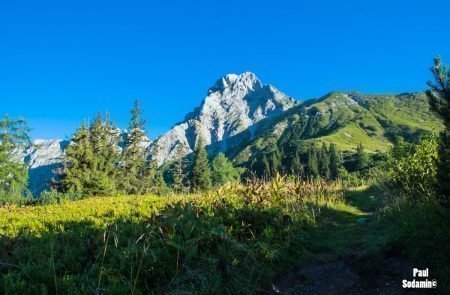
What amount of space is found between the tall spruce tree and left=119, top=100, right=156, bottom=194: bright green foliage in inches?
1896

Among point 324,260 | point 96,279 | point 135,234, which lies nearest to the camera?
point 96,279

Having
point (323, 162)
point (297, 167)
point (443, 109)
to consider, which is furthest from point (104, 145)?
point (323, 162)

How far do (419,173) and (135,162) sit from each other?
5039 centimetres

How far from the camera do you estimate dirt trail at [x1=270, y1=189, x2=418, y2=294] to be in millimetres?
5391

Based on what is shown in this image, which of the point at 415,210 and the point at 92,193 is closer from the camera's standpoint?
the point at 415,210

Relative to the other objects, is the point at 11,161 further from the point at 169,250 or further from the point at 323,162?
the point at 323,162

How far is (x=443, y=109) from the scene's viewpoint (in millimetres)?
6023

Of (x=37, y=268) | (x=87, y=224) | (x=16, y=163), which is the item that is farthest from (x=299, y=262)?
(x=16, y=163)

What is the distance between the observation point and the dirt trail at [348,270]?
539cm

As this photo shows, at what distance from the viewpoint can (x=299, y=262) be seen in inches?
265

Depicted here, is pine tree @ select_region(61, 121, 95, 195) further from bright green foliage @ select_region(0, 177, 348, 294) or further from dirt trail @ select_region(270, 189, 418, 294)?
dirt trail @ select_region(270, 189, 418, 294)

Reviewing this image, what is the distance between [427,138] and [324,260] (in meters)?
8.18

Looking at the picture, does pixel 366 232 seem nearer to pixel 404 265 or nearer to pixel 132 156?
pixel 404 265

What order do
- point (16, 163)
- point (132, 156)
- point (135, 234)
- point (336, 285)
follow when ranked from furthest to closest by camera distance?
1. point (132, 156)
2. point (16, 163)
3. point (135, 234)
4. point (336, 285)
